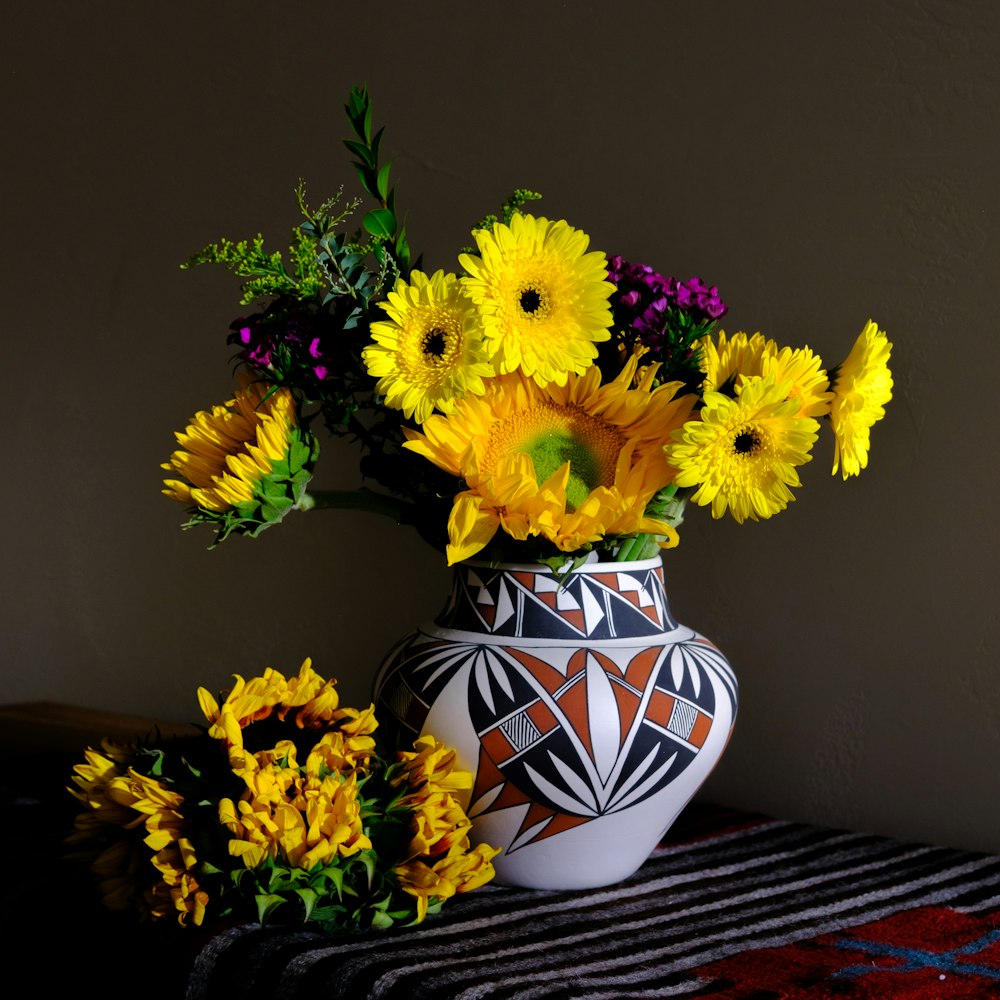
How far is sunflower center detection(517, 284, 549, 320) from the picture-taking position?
78 cm

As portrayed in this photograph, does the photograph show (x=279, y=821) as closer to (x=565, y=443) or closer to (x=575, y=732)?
(x=575, y=732)

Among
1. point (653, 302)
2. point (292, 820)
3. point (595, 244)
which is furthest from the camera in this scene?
point (595, 244)

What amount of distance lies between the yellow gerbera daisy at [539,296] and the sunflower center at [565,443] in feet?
0.15

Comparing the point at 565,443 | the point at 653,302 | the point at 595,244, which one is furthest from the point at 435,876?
the point at 595,244

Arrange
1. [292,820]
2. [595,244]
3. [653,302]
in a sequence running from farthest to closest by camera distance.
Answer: [595,244]
[653,302]
[292,820]

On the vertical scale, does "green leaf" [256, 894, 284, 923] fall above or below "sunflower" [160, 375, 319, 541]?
below

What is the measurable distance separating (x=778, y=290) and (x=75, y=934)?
78 cm

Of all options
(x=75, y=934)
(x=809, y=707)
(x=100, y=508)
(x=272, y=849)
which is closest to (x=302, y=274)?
(x=272, y=849)

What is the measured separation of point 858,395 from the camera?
82cm

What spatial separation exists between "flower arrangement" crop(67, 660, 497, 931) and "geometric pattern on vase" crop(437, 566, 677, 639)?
0.35ft

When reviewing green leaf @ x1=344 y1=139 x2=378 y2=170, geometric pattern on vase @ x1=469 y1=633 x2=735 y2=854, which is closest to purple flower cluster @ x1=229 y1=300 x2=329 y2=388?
green leaf @ x1=344 y1=139 x2=378 y2=170

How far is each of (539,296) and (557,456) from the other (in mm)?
112

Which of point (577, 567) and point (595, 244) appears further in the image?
point (595, 244)

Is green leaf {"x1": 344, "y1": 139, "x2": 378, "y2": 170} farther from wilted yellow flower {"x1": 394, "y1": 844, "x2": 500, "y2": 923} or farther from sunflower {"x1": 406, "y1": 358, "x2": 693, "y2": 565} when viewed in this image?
wilted yellow flower {"x1": 394, "y1": 844, "x2": 500, "y2": 923}
